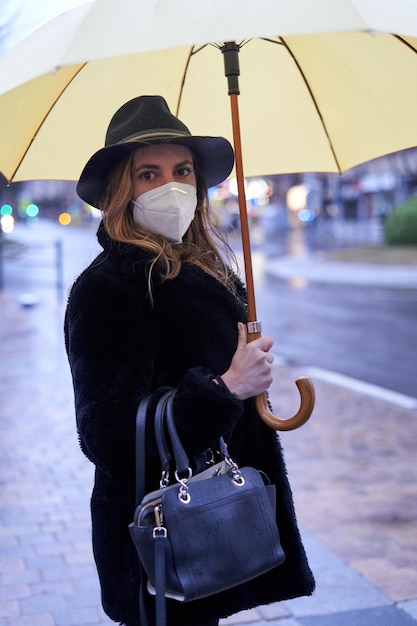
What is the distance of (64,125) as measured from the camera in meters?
2.83

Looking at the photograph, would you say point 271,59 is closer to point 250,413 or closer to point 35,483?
point 250,413

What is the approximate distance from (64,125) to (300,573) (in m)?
→ 1.56

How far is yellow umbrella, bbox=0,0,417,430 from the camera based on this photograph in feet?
8.34

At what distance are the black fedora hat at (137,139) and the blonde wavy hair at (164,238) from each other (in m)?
0.03

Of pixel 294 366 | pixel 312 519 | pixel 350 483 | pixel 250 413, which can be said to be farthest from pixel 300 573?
pixel 294 366

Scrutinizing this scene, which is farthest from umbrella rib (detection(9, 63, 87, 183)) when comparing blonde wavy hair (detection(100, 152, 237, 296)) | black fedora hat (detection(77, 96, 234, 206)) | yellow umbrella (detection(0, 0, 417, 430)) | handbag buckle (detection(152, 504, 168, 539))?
handbag buckle (detection(152, 504, 168, 539))

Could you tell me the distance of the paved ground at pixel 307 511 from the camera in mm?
3773

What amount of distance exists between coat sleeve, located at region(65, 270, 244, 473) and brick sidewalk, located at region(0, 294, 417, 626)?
76.2 inches

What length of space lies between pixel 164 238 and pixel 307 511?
3164 mm

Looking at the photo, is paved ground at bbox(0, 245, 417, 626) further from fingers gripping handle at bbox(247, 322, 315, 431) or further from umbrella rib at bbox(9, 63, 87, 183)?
umbrella rib at bbox(9, 63, 87, 183)

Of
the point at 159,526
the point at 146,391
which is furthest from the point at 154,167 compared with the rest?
the point at 159,526

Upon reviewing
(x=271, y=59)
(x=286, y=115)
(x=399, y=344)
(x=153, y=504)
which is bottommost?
(x=399, y=344)

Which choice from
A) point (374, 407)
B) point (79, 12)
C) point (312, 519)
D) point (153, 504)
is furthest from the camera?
point (374, 407)

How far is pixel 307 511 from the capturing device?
5.04m
